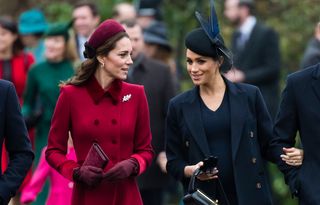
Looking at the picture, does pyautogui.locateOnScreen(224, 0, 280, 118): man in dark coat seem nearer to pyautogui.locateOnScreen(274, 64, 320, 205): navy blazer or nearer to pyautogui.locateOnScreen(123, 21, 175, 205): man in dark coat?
pyautogui.locateOnScreen(123, 21, 175, 205): man in dark coat

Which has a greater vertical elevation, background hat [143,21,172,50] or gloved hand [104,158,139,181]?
background hat [143,21,172,50]

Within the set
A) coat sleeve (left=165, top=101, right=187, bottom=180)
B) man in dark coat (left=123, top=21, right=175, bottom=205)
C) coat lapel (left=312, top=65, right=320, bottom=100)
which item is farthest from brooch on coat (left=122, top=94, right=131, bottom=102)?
man in dark coat (left=123, top=21, right=175, bottom=205)

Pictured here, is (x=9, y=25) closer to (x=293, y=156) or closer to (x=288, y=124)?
(x=288, y=124)

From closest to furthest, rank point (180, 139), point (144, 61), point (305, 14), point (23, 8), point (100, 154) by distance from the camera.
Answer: point (100, 154) < point (180, 139) < point (144, 61) < point (305, 14) < point (23, 8)

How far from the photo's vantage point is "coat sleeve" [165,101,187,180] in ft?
32.1

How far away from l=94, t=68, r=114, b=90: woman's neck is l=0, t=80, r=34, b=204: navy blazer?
0.94 meters

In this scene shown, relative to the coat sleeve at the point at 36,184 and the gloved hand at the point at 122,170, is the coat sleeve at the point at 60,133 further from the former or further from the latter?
the coat sleeve at the point at 36,184

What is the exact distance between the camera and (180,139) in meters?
9.88

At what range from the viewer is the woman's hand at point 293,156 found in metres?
9.27

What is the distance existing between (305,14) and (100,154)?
9.27 m

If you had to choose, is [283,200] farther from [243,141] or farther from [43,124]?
[243,141]

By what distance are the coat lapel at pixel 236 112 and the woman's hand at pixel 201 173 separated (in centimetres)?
27

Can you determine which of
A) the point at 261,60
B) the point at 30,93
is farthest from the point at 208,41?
the point at 261,60

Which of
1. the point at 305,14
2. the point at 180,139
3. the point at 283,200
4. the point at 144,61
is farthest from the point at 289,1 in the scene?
the point at 180,139
